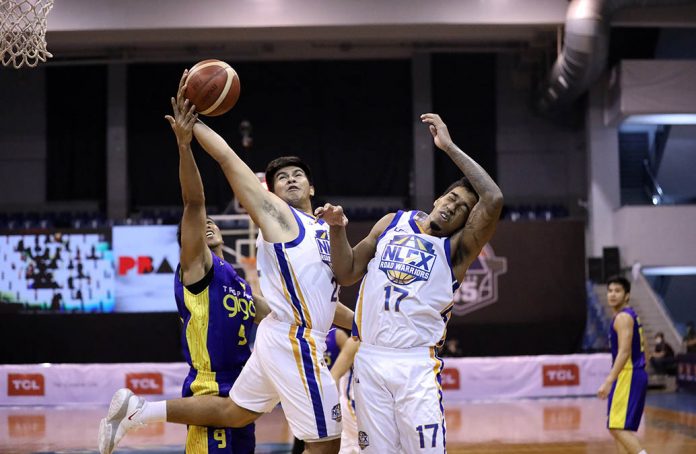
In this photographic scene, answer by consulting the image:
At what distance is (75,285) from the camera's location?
19.3 m

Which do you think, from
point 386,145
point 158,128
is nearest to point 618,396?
point 386,145

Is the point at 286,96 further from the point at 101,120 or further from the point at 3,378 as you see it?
the point at 3,378

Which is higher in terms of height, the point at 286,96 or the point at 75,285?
the point at 286,96

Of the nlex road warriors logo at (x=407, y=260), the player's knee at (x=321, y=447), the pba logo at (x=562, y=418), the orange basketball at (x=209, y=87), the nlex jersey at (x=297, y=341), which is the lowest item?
the pba logo at (x=562, y=418)

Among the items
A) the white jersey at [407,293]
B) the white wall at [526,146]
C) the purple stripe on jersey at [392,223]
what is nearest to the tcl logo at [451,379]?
the white wall at [526,146]

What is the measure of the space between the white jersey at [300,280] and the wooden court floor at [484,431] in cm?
456

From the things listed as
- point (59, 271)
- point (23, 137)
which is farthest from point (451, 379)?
point (23, 137)

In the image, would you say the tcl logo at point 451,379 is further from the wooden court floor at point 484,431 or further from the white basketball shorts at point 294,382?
the white basketball shorts at point 294,382

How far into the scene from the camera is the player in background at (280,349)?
15.4ft

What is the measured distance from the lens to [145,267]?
19.1 metres

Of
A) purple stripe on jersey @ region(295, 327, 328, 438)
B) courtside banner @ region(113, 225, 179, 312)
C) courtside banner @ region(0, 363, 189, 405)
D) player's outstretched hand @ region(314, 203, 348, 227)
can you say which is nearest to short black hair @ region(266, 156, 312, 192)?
player's outstretched hand @ region(314, 203, 348, 227)

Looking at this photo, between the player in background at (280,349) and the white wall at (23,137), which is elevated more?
the white wall at (23,137)

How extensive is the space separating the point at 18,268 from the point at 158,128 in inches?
242

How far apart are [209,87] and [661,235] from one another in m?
17.7
